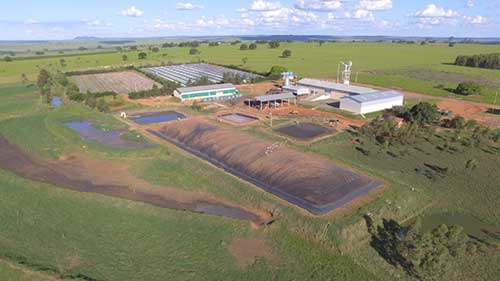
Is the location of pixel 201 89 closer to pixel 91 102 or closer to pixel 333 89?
pixel 91 102

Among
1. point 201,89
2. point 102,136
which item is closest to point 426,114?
point 201,89

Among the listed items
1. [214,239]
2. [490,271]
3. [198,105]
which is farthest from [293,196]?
[198,105]

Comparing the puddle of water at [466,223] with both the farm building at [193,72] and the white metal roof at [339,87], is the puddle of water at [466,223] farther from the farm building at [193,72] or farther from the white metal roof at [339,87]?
the farm building at [193,72]

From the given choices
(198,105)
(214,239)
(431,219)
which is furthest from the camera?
(198,105)

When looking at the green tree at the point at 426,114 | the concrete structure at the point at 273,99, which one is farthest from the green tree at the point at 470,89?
the concrete structure at the point at 273,99

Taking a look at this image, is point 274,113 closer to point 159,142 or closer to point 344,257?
point 159,142
